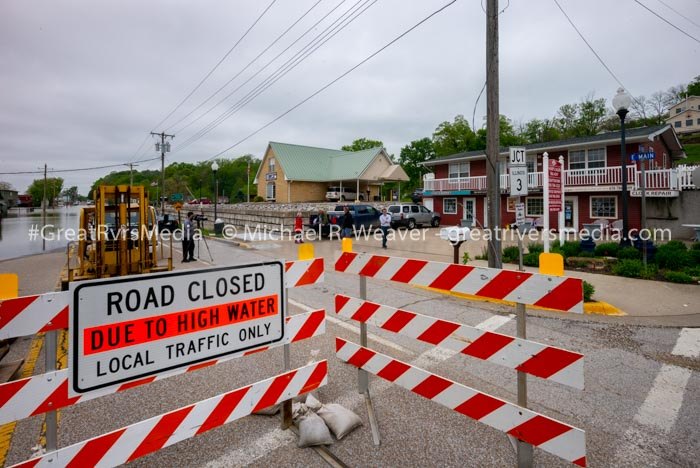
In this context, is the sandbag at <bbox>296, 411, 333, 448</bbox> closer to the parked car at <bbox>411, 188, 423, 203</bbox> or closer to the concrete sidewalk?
the concrete sidewalk

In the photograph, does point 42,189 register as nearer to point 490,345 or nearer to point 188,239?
point 188,239

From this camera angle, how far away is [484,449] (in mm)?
2971

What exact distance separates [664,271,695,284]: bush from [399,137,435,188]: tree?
67799 mm

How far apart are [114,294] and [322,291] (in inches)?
267

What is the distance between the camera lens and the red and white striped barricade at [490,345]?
235 cm

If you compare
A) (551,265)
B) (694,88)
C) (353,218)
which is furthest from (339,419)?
(694,88)

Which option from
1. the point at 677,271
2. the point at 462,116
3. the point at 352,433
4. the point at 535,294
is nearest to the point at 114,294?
the point at 352,433

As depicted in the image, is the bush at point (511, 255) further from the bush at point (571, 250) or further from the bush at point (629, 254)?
the bush at point (629, 254)

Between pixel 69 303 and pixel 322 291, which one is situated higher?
pixel 69 303

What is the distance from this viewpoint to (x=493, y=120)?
28.6 feet

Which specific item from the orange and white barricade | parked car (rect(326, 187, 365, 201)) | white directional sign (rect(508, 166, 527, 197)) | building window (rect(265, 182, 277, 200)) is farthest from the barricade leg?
building window (rect(265, 182, 277, 200))

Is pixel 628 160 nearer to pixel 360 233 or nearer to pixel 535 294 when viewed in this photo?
pixel 360 233

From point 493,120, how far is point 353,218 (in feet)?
50.5

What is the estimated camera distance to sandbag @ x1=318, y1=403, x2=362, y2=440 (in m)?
3.16
